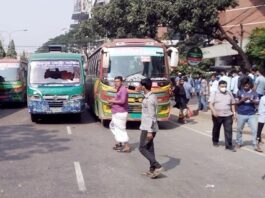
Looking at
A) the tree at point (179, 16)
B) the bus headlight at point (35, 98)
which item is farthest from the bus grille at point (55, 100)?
the tree at point (179, 16)

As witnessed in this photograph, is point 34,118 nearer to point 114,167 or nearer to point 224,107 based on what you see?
point 224,107

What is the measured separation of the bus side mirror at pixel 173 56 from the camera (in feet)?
53.8

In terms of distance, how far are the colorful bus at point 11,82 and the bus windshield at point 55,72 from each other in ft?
28.5

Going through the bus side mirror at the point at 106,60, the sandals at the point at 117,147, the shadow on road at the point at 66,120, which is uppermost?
the bus side mirror at the point at 106,60

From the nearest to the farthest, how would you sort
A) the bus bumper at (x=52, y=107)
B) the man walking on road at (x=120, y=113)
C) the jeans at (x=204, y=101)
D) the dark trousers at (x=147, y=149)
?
the dark trousers at (x=147, y=149) < the man walking on road at (x=120, y=113) < the bus bumper at (x=52, y=107) < the jeans at (x=204, y=101)

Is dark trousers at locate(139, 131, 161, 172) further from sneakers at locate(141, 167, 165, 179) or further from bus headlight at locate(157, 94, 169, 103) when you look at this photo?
bus headlight at locate(157, 94, 169, 103)

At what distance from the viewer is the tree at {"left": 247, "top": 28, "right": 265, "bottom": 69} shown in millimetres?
30281

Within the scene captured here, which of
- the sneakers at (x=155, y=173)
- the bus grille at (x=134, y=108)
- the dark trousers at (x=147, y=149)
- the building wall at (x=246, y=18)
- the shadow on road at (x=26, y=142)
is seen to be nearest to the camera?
the sneakers at (x=155, y=173)

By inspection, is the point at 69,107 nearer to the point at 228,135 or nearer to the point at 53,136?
the point at 53,136

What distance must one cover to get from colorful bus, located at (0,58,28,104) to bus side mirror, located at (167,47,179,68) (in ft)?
38.8

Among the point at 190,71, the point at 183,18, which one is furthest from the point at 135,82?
the point at 190,71

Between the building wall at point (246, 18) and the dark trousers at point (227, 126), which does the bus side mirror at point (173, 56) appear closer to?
the dark trousers at point (227, 126)

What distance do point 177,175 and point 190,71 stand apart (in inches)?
1116

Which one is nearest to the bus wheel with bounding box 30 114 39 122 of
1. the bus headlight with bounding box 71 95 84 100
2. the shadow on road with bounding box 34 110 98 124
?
the shadow on road with bounding box 34 110 98 124
